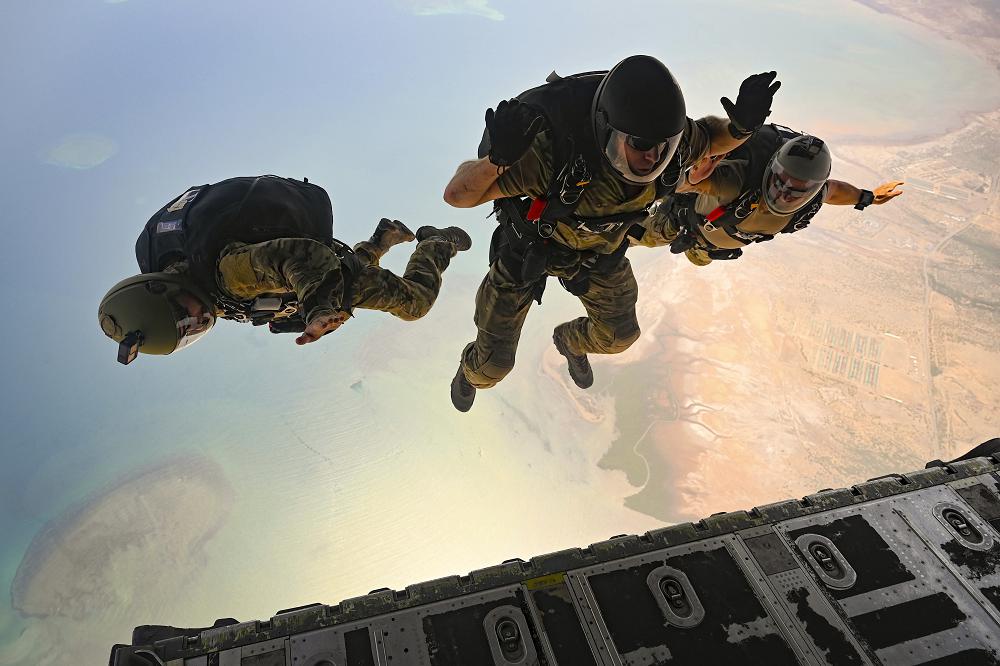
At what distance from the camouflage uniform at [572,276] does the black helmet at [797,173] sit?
2.32 ft

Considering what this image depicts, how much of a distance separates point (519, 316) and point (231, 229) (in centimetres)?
223

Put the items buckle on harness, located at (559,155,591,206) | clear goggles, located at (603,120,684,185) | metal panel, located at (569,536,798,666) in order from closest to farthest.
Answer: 1. clear goggles, located at (603,120,684,185)
2. buckle on harness, located at (559,155,591,206)
3. metal panel, located at (569,536,798,666)

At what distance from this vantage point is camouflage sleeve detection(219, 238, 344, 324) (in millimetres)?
2971

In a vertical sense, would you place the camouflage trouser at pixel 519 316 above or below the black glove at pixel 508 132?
below

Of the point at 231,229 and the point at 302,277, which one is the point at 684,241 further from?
the point at 231,229

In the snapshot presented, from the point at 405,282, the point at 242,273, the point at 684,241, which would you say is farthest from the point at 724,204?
the point at 242,273

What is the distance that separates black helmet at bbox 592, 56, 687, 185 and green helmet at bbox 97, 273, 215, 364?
2.51 m

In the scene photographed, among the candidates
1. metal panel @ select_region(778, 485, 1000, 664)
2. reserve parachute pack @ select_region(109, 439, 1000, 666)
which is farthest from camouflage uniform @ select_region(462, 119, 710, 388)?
metal panel @ select_region(778, 485, 1000, 664)

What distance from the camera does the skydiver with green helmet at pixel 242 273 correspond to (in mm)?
2980

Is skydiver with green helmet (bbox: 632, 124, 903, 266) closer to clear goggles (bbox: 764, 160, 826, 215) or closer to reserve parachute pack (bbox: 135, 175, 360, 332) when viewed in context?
clear goggles (bbox: 764, 160, 826, 215)

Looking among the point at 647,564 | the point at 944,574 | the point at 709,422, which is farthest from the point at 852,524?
the point at 709,422

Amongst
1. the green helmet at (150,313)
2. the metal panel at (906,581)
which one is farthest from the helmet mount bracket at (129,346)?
the metal panel at (906,581)

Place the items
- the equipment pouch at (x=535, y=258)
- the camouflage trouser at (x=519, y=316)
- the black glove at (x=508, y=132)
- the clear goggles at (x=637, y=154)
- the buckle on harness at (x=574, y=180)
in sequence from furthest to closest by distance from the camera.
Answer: the camouflage trouser at (x=519, y=316)
the equipment pouch at (x=535, y=258)
the buckle on harness at (x=574, y=180)
the clear goggles at (x=637, y=154)
the black glove at (x=508, y=132)

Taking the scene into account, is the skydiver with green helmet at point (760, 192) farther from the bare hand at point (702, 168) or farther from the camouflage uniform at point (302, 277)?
the camouflage uniform at point (302, 277)
